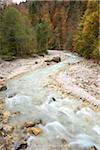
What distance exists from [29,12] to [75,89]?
246 feet

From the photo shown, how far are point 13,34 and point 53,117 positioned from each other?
30.7m

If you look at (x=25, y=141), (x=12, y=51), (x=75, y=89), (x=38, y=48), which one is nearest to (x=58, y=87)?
(x=75, y=89)

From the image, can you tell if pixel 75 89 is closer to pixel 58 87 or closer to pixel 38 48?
pixel 58 87

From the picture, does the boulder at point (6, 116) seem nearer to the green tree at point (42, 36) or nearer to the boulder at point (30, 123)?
the boulder at point (30, 123)

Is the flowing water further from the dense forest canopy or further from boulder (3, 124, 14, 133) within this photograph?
the dense forest canopy

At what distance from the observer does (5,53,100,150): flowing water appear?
51.0 ft

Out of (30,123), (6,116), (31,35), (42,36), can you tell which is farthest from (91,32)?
(30,123)

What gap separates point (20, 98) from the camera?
22.7m

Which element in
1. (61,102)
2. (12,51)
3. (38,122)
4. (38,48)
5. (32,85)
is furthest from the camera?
(38,48)

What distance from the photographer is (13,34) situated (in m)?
47.8

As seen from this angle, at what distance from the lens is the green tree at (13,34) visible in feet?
154

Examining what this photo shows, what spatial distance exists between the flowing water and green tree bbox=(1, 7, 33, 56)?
832 inches

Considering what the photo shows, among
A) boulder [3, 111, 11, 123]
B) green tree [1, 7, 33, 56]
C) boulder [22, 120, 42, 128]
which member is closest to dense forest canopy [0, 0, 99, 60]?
green tree [1, 7, 33, 56]

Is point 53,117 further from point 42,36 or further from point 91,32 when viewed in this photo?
point 42,36
